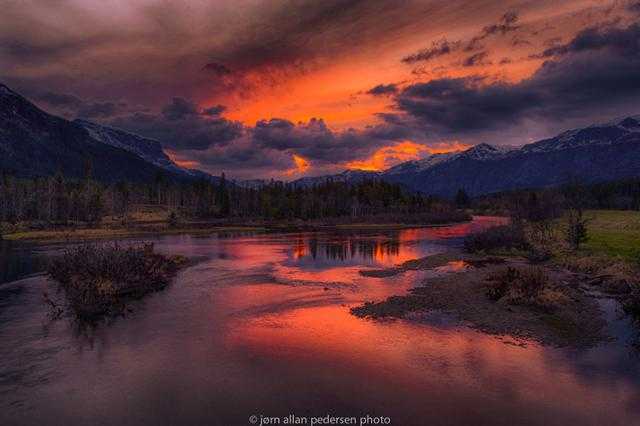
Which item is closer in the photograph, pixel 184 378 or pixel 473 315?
pixel 184 378

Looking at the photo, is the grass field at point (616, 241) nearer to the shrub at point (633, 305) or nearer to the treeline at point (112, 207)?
the shrub at point (633, 305)

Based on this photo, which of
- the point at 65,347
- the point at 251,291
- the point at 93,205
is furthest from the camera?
the point at 93,205

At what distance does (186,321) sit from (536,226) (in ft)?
221

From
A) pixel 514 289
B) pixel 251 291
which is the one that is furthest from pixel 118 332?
pixel 514 289

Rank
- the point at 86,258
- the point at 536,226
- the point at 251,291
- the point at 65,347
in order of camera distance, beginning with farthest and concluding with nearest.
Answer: the point at 536,226 → the point at 86,258 → the point at 251,291 → the point at 65,347

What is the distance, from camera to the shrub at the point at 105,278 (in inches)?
1369

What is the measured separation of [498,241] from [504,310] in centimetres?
4275

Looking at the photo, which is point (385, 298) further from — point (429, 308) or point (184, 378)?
point (184, 378)

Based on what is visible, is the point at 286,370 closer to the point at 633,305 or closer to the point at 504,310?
the point at 504,310

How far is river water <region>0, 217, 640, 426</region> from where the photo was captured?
59.4ft

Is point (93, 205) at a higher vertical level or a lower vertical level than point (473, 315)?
higher

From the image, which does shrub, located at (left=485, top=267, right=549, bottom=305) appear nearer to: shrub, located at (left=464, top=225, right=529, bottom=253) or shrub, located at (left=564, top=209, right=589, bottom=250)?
shrub, located at (left=564, top=209, right=589, bottom=250)

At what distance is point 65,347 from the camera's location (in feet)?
85.4

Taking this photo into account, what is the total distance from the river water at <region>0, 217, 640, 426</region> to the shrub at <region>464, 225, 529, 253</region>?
116 feet
